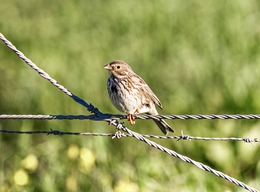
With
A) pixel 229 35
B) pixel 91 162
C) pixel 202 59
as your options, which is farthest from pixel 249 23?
pixel 91 162

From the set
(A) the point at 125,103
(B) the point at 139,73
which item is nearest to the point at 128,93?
(A) the point at 125,103

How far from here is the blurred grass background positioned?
183 inches

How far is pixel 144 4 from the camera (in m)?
8.15

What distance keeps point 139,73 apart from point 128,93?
2.97 meters

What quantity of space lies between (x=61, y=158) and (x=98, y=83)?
2.36m

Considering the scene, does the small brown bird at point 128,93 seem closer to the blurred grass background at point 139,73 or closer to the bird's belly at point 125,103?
the bird's belly at point 125,103

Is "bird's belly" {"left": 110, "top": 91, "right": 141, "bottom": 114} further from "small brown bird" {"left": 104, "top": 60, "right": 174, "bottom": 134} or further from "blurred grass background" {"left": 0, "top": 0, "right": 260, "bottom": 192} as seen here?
"blurred grass background" {"left": 0, "top": 0, "right": 260, "bottom": 192}

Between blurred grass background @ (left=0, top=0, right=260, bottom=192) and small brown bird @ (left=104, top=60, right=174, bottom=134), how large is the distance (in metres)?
0.49

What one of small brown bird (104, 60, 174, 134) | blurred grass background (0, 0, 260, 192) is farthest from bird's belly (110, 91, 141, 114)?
blurred grass background (0, 0, 260, 192)

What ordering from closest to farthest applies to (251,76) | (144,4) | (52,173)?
(52,173), (251,76), (144,4)

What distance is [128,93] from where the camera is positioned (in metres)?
4.30

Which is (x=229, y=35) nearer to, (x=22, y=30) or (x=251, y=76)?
(x=251, y=76)

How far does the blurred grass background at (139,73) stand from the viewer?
15.2 ft

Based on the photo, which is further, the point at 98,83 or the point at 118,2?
the point at 118,2
